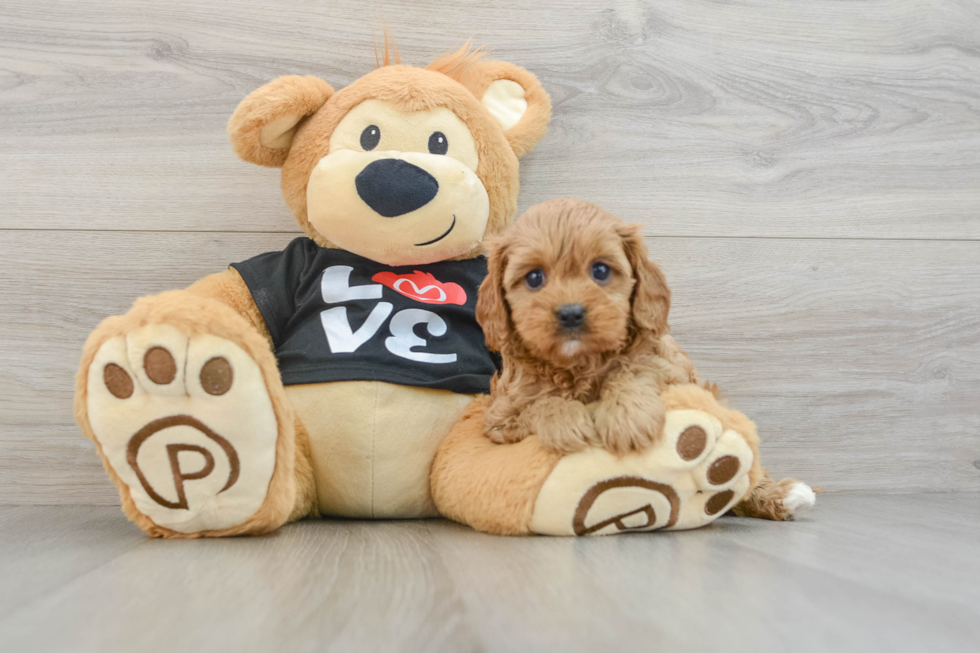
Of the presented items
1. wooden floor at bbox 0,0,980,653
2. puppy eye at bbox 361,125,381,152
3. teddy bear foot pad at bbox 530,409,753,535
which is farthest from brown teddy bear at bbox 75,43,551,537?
teddy bear foot pad at bbox 530,409,753,535

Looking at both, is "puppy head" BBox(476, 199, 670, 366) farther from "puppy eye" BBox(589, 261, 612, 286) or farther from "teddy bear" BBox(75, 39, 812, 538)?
"teddy bear" BBox(75, 39, 812, 538)

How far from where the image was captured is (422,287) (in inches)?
43.1

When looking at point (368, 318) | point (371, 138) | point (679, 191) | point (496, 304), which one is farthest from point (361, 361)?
point (679, 191)

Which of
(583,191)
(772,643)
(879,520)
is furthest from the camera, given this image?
(583,191)

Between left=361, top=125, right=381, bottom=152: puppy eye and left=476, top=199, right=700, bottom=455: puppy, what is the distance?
27cm

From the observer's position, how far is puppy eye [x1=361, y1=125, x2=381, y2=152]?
104 centimetres

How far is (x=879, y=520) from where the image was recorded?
1095 millimetres

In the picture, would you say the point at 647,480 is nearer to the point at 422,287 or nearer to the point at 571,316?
the point at 571,316

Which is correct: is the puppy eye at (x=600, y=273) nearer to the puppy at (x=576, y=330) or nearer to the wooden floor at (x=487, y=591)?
the puppy at (x=576, y=330)

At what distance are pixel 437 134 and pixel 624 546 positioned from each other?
2.14 ft

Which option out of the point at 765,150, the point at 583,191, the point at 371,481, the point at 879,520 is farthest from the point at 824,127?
the point at 371,481

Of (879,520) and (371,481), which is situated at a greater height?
(371,481)

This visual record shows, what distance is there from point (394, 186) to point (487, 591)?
0.58 metres

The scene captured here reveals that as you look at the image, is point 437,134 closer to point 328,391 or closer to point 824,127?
point 328,391
